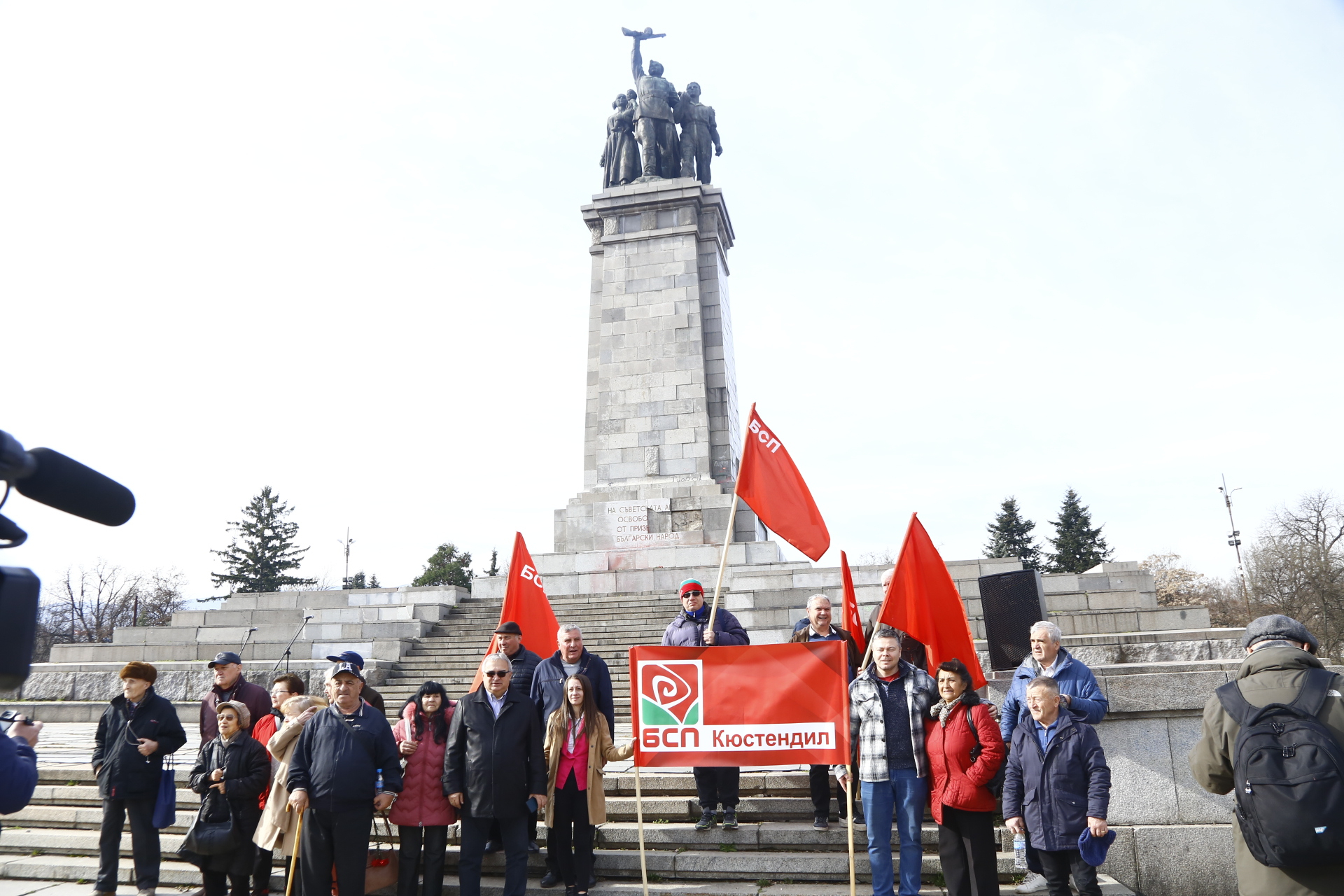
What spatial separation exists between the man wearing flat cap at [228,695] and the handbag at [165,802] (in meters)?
0.36

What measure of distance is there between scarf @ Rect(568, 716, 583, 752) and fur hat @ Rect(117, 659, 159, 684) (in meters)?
Result: 3.23

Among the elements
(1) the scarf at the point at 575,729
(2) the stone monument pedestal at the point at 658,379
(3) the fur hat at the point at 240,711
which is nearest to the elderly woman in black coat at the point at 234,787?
(3) the fur hat at the point at 240,711

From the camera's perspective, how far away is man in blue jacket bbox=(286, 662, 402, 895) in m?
6.07

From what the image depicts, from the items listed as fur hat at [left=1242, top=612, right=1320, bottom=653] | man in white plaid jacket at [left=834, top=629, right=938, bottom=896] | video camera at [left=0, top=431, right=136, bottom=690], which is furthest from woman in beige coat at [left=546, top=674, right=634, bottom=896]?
video camera at [left=0, top=431, right=136, bottom=690]

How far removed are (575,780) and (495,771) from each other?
0.63 m

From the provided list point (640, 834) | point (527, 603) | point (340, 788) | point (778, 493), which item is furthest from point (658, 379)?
point (640, 834)

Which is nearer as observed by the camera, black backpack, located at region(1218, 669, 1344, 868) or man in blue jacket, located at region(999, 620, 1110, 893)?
black backpack, located at region(1218, 669, 1344, 868)

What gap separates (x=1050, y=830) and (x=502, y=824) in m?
3.68

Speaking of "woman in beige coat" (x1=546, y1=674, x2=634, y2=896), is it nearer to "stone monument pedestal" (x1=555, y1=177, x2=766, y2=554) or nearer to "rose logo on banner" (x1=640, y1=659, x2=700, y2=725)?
"rose logo on banner" (x1=640, y1=659, x2=700, y2=725)

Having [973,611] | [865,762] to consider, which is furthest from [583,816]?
[973,611]

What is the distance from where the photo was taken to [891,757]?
6039mm

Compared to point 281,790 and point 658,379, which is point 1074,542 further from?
point 281,790

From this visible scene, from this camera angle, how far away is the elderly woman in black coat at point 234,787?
655 cm

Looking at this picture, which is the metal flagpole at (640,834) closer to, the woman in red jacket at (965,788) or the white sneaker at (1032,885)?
the woman in red jacket at (965,788)
